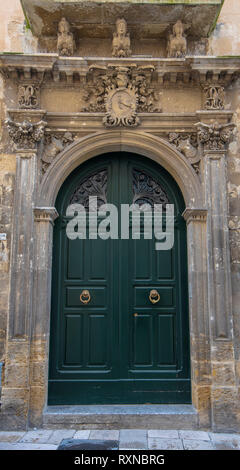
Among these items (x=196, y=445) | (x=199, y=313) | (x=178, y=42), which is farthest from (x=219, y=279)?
(x=178, y=42)

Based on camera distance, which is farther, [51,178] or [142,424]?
[51,178]

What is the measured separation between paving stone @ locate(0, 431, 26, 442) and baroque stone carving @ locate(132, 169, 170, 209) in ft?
9.93

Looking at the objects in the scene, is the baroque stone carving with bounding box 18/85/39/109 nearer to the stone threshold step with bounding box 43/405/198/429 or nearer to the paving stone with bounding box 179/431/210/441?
the stone threshold step with bounding box 43/405/198/429

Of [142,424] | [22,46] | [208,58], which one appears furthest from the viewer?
[22,46]

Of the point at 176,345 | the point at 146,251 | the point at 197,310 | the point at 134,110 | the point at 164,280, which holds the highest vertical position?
the point at 134,110

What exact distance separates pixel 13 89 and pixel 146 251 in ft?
8.81

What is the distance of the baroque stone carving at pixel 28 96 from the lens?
498 cm

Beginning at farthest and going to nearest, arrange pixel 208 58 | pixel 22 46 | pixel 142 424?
pixel 22 46 → pixel 208 58 → pixel 142 424

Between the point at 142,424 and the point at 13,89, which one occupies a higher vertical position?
the point at 13,89

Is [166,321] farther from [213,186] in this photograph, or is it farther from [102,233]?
[213,186]

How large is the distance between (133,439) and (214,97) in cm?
410

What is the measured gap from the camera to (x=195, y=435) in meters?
4.28

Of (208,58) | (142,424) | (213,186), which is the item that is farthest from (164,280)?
(208,58)

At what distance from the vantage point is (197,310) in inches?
185
